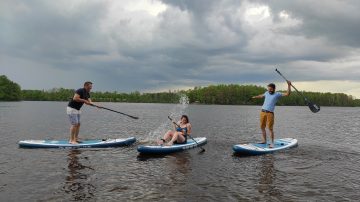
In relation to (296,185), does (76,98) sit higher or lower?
higher

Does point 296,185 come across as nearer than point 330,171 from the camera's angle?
Yes

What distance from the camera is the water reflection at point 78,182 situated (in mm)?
10684

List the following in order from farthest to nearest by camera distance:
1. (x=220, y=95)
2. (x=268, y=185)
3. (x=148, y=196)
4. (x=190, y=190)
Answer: (x=220, y=95) < (x=268, y=185) < (x=190, y=190) < (x=148, y=196)

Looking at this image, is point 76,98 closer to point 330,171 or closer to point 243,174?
point 243,174

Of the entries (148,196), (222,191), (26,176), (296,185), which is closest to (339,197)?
(296,185)

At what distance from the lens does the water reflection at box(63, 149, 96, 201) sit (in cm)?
1068

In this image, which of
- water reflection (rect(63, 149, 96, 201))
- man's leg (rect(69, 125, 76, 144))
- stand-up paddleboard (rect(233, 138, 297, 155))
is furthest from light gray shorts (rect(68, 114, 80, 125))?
stand-up paddleboard (rect(233, 138, 297, 155))

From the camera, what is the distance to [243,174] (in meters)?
13.9

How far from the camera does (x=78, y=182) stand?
→ 40.0 feet

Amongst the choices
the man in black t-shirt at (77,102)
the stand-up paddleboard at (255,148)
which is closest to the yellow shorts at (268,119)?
the stand-up paddleboard at (255,148)

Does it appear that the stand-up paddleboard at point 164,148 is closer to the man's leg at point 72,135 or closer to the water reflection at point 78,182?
the water reflection at point 78,182

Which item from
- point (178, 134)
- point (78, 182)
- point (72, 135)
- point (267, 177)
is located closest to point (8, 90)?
point (72, 135)

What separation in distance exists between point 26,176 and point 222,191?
6.86 metres

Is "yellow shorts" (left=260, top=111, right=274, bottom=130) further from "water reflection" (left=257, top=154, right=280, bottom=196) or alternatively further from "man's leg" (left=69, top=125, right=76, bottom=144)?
"man's leg" (left=69, top=125, right=76, bottom=144)
